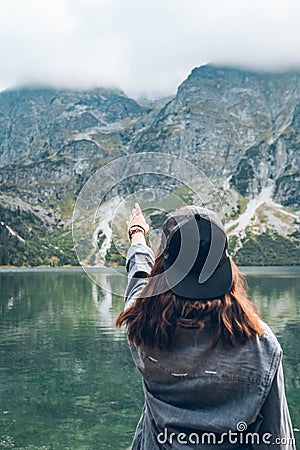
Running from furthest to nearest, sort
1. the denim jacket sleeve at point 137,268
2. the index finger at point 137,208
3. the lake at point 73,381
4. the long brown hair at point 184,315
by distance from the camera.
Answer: the lake at point 73,381
the index finger at point 137,208
the denim jacket sleeve at point 137,268
the long brown hair at point 184,315

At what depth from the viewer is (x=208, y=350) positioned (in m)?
2.82

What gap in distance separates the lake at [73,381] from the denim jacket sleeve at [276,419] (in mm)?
1361

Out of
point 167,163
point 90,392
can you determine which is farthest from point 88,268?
point 90,392

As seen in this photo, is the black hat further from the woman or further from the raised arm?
the raised arm

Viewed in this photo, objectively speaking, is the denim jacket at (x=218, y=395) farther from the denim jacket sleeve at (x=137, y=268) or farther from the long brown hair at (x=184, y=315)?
the denim jacket sleeve at (x=137, y=268)

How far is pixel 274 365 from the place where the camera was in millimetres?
2744

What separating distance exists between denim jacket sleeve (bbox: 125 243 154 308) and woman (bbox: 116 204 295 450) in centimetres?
35

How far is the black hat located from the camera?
2779mm

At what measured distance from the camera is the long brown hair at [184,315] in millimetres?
2752

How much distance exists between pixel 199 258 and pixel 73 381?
26984mm

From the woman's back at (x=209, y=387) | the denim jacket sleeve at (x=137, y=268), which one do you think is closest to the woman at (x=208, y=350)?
the woman's back at (x=209, y=387)

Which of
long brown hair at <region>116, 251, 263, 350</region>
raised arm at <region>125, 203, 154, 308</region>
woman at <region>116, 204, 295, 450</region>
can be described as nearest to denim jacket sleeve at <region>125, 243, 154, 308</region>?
raised arm at <region>125, 203, 154, 308</region>

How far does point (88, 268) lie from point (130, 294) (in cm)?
70

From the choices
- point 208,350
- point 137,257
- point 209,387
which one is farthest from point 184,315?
point 137,257
